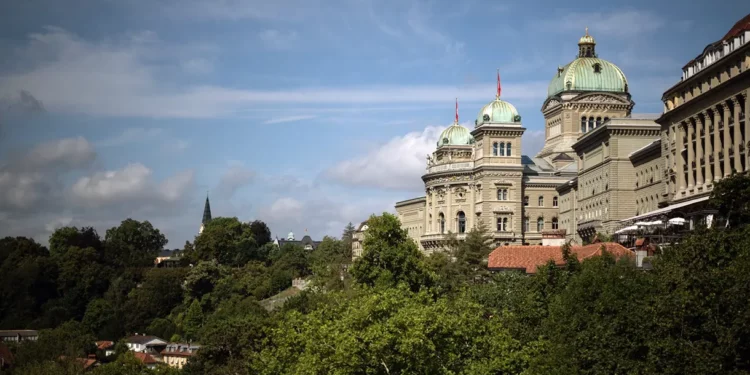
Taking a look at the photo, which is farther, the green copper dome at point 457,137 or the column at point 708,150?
the green copper dome at point 457,137

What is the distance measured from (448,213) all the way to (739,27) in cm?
8616

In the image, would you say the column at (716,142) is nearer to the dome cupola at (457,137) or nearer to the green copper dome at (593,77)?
the green copper dome at (593,77)

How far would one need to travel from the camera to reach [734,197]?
66.8 meters

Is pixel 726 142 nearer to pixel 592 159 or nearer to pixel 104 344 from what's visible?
pixel 592 159

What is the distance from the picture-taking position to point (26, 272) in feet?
589

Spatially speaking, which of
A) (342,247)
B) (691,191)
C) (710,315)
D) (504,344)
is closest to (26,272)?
(342,247)

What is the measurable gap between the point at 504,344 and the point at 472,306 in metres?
4.26

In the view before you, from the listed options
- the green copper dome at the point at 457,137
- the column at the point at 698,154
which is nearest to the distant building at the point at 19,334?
the green copper dome at the point at 457,137

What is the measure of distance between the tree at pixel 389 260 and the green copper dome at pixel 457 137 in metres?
79.4

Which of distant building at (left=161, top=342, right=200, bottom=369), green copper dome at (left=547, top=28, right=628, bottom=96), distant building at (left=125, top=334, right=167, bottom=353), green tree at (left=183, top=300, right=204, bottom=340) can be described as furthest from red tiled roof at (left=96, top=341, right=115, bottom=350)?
green copper dome at (left=547, top=28, right=628, bottom=96)

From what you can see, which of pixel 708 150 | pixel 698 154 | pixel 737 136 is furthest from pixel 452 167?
pixel 737 136

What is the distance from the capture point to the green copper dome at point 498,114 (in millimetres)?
166500

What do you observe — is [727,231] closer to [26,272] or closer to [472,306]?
[472,306]

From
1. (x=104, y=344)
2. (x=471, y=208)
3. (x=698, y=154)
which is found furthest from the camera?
(x=471, y=208)
